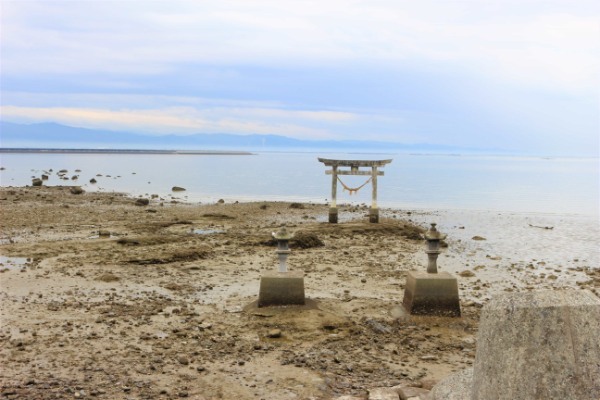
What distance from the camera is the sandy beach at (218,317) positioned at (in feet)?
21.4

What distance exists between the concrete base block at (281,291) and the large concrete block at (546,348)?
233 inches

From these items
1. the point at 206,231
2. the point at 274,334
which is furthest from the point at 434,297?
the point at 206,231

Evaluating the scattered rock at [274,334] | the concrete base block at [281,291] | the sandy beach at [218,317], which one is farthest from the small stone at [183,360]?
the concrete base block at [281,291]

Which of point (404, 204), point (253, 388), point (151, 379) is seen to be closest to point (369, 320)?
point (253, 388)

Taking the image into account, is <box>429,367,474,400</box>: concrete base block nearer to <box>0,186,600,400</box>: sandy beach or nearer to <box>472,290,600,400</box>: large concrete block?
<box>0,186,600,400</box>: sandy beach

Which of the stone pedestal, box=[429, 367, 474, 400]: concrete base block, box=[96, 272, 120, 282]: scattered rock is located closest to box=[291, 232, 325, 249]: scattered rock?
box=[96, 272, 120, 282]: scattered rock

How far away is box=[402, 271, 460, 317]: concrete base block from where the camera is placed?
366 inches

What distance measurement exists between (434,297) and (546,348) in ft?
19.5

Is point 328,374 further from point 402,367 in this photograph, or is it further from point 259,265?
point 259,265

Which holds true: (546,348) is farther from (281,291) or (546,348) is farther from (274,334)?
(281,291)

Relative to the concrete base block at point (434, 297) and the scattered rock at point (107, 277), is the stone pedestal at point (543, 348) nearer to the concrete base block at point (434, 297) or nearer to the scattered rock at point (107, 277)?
the concrete base block at point (434, 297)

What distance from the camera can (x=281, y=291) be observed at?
9453mm

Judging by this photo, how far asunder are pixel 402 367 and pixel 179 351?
2927 millimetres

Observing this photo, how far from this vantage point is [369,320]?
8.94m
